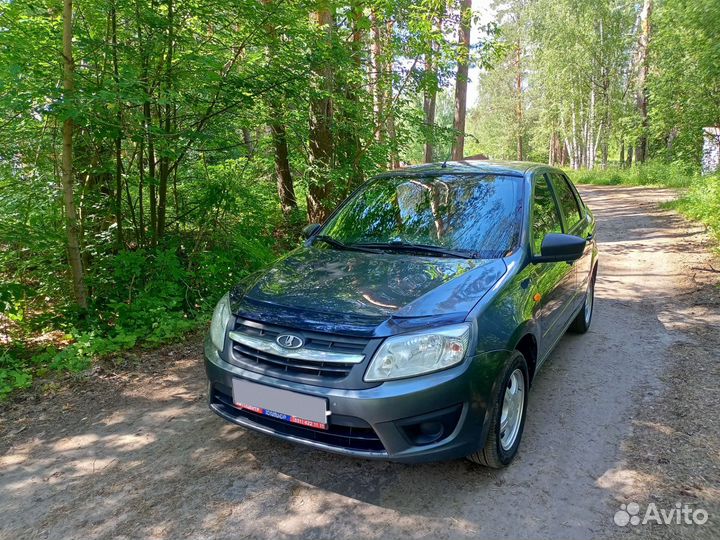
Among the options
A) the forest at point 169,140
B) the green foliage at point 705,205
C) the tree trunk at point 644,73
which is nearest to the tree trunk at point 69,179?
the forest at point 169,140

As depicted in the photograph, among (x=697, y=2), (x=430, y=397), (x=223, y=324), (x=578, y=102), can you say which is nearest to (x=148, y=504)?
(x=223, y=324)

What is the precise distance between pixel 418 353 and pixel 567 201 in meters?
2.93

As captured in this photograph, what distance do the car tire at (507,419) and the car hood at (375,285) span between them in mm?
487

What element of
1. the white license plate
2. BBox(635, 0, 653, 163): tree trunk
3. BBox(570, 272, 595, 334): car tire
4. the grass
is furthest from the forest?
BBox(635, 0, 653, 163): tree trunk

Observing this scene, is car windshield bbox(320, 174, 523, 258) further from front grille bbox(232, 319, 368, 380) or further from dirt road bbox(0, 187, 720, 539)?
dirt road bbox(0, 187, 720, 539)

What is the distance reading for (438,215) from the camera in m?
3.35

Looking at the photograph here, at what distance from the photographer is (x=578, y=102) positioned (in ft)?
103

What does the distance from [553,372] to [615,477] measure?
4.65 ft

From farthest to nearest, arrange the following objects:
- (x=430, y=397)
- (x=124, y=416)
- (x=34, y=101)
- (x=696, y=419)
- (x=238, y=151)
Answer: (x=238, y=151), (x=34, y=101), (x=124, y=416), (x=696, y=419), (x=430, y=397)

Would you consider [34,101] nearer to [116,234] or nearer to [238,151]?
[116,234]

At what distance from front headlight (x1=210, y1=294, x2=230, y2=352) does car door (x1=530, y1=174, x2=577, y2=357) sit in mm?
1958

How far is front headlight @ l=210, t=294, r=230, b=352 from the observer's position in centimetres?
272

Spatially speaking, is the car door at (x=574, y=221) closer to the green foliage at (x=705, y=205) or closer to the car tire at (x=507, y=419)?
the car tire at (x=507, y=419)

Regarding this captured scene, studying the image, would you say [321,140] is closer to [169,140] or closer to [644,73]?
[169,140]
